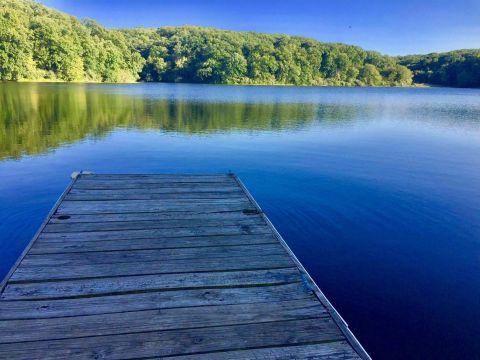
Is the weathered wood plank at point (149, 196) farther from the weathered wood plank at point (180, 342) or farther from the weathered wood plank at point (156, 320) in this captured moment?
the weathered wood plank at point (180, 342)

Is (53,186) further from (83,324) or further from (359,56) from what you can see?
(359,56)

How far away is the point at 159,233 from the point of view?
14.4ft

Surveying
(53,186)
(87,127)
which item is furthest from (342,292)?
(87,127)

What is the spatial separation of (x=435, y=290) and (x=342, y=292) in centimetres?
139

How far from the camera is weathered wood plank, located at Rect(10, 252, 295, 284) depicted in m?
3.32

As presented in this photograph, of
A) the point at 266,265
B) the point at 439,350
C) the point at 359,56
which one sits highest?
the point at 359,56

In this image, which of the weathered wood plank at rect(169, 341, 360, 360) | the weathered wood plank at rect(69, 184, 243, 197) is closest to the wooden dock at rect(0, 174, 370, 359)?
the weathered wood plank at rect(169, 341, 360, 360)

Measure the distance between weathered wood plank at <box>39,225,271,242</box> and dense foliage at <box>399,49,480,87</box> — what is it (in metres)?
112

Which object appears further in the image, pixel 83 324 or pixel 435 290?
pixel 435 290

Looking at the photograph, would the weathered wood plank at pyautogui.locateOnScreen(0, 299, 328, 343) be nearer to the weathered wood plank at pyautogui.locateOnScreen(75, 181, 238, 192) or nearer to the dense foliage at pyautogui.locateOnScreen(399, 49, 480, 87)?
the weathered wood plank at pyautogui.locateOnScreen(75, 181, 238, 192)

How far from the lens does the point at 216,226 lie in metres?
4.69

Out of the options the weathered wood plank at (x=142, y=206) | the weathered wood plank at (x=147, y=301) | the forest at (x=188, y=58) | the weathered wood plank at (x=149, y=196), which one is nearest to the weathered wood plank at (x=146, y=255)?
the weathered wood plank at (x=147, y=301)

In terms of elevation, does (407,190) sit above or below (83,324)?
below

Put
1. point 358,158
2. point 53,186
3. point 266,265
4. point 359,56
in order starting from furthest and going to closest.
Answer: point 359,56
point 358,158
point 53,186
point 266,265
